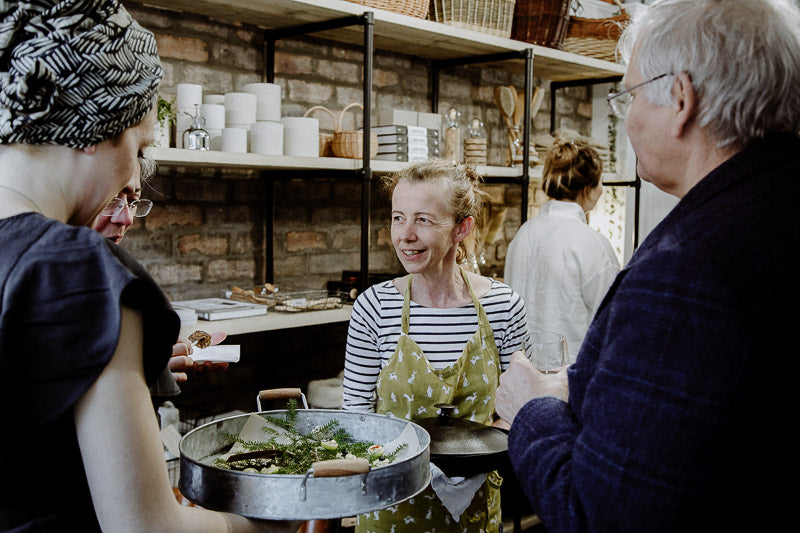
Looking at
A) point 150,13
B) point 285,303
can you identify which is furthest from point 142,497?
point 150,13

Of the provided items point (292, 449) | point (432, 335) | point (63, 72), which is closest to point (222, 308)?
point (432, 335)

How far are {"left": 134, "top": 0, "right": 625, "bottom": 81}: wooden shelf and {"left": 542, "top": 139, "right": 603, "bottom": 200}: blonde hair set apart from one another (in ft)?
2.11

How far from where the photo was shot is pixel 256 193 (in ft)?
10.7

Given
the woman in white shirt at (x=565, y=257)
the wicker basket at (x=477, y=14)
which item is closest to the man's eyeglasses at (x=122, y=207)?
the woman in white shirt at (x=565, y=257)

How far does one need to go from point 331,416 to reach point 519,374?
390 mm

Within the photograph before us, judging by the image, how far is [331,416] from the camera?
4.70 feet

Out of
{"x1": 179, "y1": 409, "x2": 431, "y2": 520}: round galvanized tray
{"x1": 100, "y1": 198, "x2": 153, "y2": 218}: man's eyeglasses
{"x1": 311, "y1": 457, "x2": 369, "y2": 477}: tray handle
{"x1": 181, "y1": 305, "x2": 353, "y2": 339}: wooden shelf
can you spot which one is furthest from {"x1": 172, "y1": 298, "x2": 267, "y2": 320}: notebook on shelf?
{"x1": 311, "y1": 457, "x2": 369, "y2": 477}: tray handle

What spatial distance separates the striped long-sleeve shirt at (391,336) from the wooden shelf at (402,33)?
1.33 metres

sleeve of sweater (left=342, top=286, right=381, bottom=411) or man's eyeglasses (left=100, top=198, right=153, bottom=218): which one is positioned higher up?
man's eyeglasses (left=100, top=198, right=153, bottom=218)

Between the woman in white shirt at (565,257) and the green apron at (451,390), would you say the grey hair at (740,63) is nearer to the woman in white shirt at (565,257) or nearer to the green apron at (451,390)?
the green apron at (451,390)

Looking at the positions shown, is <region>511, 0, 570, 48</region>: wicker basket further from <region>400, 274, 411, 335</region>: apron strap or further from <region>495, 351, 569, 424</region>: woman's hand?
<region>495, 351, 569, 424</region>: woman's hand

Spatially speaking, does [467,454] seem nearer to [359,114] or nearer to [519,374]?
[519,374]

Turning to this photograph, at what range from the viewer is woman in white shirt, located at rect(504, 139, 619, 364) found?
314 centimetres

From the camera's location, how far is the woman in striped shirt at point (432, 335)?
6.46 feet
